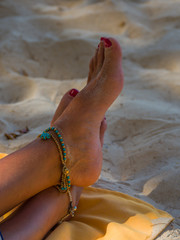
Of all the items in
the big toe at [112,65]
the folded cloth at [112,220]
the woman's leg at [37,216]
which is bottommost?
the folded cloth at [112,220]

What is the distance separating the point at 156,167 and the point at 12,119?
0.84m

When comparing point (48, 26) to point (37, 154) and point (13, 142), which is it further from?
point (37, 154)

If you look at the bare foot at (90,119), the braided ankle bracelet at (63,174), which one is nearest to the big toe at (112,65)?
the bare foot at (90,119)

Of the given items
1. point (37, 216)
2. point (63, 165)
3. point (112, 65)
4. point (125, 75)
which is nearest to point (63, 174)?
point (63, 165)

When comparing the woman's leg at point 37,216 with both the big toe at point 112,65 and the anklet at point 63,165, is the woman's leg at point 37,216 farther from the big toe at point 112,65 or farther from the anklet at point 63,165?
the big toe at point 112,65

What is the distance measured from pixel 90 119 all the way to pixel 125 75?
1188 mm

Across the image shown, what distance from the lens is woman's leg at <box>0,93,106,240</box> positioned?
870mm

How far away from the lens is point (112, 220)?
3.30 ft

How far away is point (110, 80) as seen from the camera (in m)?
1.20

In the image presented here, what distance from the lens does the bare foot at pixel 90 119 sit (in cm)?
108

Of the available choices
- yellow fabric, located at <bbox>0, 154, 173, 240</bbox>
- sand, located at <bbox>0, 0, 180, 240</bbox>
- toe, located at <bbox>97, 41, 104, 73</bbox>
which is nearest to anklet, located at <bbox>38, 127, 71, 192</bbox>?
yellow fabric, located at <bbox>0, 154, 173, 240</bbox>

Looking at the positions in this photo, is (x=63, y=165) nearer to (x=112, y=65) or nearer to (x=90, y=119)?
(x=90, y=119)

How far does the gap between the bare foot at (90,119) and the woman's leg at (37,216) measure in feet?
0.29

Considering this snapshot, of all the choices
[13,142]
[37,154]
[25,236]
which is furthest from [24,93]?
[25,236]
